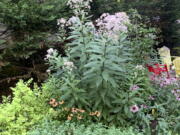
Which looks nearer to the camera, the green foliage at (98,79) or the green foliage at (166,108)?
the green foliage at (98,79)

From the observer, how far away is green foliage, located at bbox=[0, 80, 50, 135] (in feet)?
8.36

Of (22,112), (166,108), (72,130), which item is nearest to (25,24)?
(22,112)

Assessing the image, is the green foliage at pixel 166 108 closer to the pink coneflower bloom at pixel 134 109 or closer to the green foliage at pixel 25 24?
the pink coneflower bloom at pixel 134 109

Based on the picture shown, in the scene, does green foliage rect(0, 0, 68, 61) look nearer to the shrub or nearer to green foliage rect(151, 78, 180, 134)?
the shrub

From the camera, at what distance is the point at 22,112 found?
108 inches

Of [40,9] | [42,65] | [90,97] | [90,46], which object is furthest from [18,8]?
[90,97]

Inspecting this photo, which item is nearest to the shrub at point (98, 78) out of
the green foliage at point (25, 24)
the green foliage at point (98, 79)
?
the green foliage at point (98, 79)

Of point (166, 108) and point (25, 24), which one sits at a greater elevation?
point (25, 24)

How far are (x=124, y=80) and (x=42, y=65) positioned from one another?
1.69 meters

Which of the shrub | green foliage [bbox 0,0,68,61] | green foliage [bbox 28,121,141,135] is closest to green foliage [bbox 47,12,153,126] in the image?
the shrub

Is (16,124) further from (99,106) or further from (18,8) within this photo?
(18,8)

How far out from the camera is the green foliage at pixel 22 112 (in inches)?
100

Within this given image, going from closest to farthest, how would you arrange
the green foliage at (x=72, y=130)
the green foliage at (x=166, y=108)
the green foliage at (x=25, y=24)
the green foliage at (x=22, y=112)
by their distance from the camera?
the green foliage at (x=72, y=130), the green foliage at (x=22, y=112), the green foliage at (x=166, y=108), the green foliage at (x=25, y=24)

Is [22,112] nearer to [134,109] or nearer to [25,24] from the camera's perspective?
[134,109]
